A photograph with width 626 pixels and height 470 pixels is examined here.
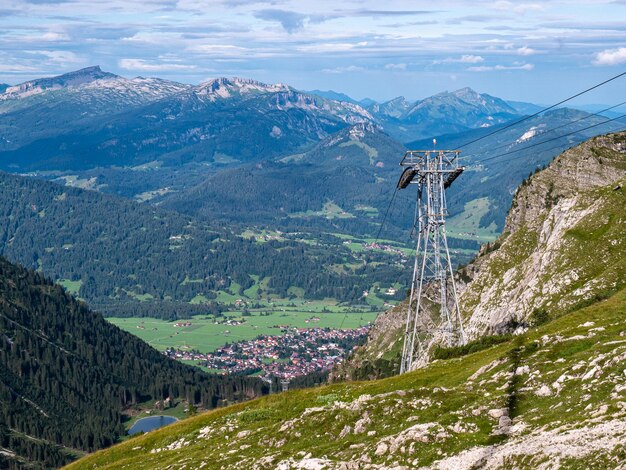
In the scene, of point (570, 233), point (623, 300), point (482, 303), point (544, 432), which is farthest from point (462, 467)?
point (482, 303)

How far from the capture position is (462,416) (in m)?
47.8

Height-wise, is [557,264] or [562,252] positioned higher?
[562,252]

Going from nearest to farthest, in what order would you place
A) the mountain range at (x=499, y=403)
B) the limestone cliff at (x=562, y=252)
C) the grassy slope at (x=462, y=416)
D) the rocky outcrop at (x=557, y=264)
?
the grassy slope at (x=462, y=416) < the mountain range at (x=499, y=403) < the rocky outcrop at (x=557, y=264) < the limestone cliff at (x=562, y=252)

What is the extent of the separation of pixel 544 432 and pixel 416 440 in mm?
7634

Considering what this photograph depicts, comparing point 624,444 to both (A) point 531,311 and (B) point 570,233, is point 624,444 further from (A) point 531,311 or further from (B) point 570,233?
(B) point 570,233

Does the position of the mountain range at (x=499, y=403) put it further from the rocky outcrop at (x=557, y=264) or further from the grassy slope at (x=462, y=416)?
the rocky outcrop at (x=557, y=264)

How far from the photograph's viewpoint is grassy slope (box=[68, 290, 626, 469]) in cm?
4100

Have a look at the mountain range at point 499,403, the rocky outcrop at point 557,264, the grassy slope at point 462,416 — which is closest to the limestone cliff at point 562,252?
the rocky outcrop at point 557,264

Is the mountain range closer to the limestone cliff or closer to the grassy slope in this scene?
the grassy slope

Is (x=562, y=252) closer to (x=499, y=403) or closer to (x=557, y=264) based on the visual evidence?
(x=557, y=264)

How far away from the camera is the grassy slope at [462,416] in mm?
41000

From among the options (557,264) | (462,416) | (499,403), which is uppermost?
(499,403)

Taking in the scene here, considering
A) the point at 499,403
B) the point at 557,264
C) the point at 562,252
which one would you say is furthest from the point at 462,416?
the point at 562,252

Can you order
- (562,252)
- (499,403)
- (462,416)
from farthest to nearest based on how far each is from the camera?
(562,252)
(499,403)
(462,416)
